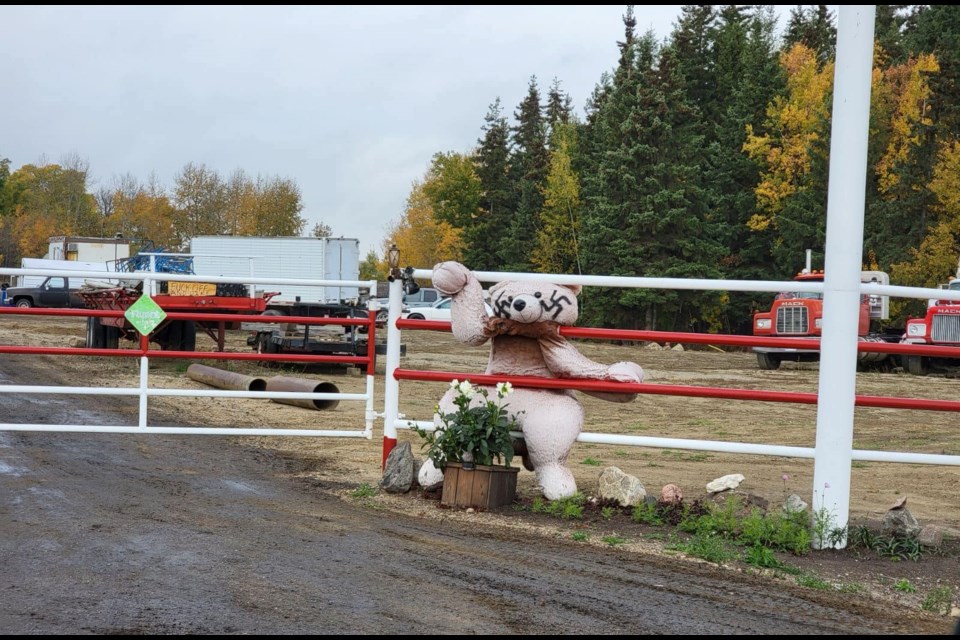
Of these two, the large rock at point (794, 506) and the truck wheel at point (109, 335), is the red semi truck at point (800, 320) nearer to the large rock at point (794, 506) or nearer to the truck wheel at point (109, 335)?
the truck wheel at point (109, 335)

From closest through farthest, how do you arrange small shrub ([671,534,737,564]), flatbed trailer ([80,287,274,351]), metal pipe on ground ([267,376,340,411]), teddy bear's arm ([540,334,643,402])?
small shrub ([671,534,737,564]), teddy bear's arm ([540,334,643,402]), metal pipe on ground ([267,376,340,411]), flatbed trailer ([80,287,274,351])

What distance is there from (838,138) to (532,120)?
214ft

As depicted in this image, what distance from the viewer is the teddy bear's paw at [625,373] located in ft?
22.1

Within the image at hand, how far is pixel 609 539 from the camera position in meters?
5.92

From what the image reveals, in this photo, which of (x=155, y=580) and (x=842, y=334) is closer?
(x=155, y=580)

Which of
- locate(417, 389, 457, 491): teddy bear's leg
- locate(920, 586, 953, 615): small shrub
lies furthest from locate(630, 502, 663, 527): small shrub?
locate(920, 586, 953, 615): small shrub

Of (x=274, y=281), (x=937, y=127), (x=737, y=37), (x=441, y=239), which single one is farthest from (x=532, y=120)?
(x=274, y=281)

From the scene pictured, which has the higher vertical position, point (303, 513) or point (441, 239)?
point (441, 239)

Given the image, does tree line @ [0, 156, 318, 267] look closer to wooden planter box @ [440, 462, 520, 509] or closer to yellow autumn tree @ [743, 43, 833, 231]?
yellow autumn tree @ [743, 43, 833, 231]

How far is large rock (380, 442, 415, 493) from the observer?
7.27 meters

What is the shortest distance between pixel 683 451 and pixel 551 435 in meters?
4.59

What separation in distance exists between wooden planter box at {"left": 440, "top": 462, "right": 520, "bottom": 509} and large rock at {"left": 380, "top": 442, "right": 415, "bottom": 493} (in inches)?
20.8

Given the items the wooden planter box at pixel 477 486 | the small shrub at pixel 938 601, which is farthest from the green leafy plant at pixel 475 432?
the small shrub at pixel 938 601

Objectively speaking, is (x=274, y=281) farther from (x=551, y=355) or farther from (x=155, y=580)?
(x=155, y=580)
